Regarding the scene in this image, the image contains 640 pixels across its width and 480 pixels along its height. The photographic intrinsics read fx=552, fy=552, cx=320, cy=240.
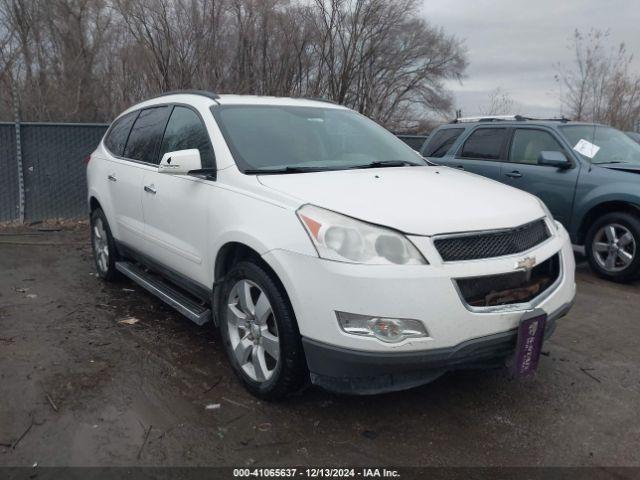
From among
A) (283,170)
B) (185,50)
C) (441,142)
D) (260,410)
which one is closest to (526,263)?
(283,170)

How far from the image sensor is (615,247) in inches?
230

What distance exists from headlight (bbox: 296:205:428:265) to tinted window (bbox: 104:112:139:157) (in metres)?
3.12

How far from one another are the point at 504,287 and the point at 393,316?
0.66 m

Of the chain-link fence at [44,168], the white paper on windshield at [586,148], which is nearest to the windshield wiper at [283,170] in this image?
the white paper on windshield at [586,148]

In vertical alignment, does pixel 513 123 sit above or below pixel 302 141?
above

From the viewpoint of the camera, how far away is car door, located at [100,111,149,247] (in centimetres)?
453

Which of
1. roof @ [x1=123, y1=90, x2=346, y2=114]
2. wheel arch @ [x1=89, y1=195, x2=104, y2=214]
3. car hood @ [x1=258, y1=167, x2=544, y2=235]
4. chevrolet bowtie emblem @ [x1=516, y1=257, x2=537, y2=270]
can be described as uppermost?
roof @ [x1=123, y1=90, x2=346, y2=114]

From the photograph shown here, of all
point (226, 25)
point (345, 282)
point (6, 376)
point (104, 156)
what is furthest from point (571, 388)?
point (226, 25)

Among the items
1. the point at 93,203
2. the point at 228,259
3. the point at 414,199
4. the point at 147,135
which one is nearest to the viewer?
the point at 414,199

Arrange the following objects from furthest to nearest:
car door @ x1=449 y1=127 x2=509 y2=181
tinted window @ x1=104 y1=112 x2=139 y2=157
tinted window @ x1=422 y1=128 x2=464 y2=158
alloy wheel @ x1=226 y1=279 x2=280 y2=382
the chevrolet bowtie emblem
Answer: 1. tinted window @ x1=422 y1=128 x2=464 y2=158
2. car door @ x1=449 y1=127 x2=509 y2=181
3. tinted window @ x1=104 y1=112 x2=139 y2=157
4. alloy wheel @ x1=226 y1=279 x2=280 y2=382
5. the chevrolet bowtie emblem

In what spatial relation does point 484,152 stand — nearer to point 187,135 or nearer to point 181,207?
point 187,135

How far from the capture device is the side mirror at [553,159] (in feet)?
20.1

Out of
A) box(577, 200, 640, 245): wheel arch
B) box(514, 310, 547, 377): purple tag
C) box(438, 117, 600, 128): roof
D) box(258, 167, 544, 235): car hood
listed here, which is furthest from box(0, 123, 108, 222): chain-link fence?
box(514, 310, 547, 377): purple tag

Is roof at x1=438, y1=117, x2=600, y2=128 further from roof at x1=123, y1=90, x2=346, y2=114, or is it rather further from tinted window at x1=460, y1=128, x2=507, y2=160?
roof at x1=123, y1=90, x2=346, y2=114
